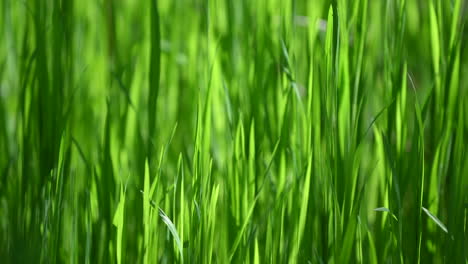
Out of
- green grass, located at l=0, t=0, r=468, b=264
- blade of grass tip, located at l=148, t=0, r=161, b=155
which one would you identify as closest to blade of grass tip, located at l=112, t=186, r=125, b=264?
green grass, located at l=0, t=0, r=468, b=264

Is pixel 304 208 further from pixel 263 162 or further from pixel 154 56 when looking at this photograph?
pixel 154 56

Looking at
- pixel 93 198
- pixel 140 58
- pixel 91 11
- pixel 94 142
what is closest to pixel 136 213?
pixel 93 198

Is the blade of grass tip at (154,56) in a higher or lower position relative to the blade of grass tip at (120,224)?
higher

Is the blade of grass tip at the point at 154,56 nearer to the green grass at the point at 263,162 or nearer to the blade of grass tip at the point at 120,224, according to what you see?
the green grass at the point at 263,162

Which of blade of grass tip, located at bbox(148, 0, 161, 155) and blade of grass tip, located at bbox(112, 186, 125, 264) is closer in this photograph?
blade of grass tip, located at bbox(112, 186, 125, 264)

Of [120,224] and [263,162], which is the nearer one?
[120,224]

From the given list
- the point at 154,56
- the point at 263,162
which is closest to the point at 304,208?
the point at 263,162

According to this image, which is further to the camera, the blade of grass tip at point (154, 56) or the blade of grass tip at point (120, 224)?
the blade of grass tip at point (154, 56)

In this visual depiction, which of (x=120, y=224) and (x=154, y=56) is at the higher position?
(x=154, y=56)

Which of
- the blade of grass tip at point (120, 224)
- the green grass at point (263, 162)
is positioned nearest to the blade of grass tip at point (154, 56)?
the green grass at point (263, 162)

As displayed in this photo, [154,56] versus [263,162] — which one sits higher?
[154,56]

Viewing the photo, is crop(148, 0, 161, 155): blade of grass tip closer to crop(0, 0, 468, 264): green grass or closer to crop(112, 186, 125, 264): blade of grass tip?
crop(0, 0, 468, 264): green grass
